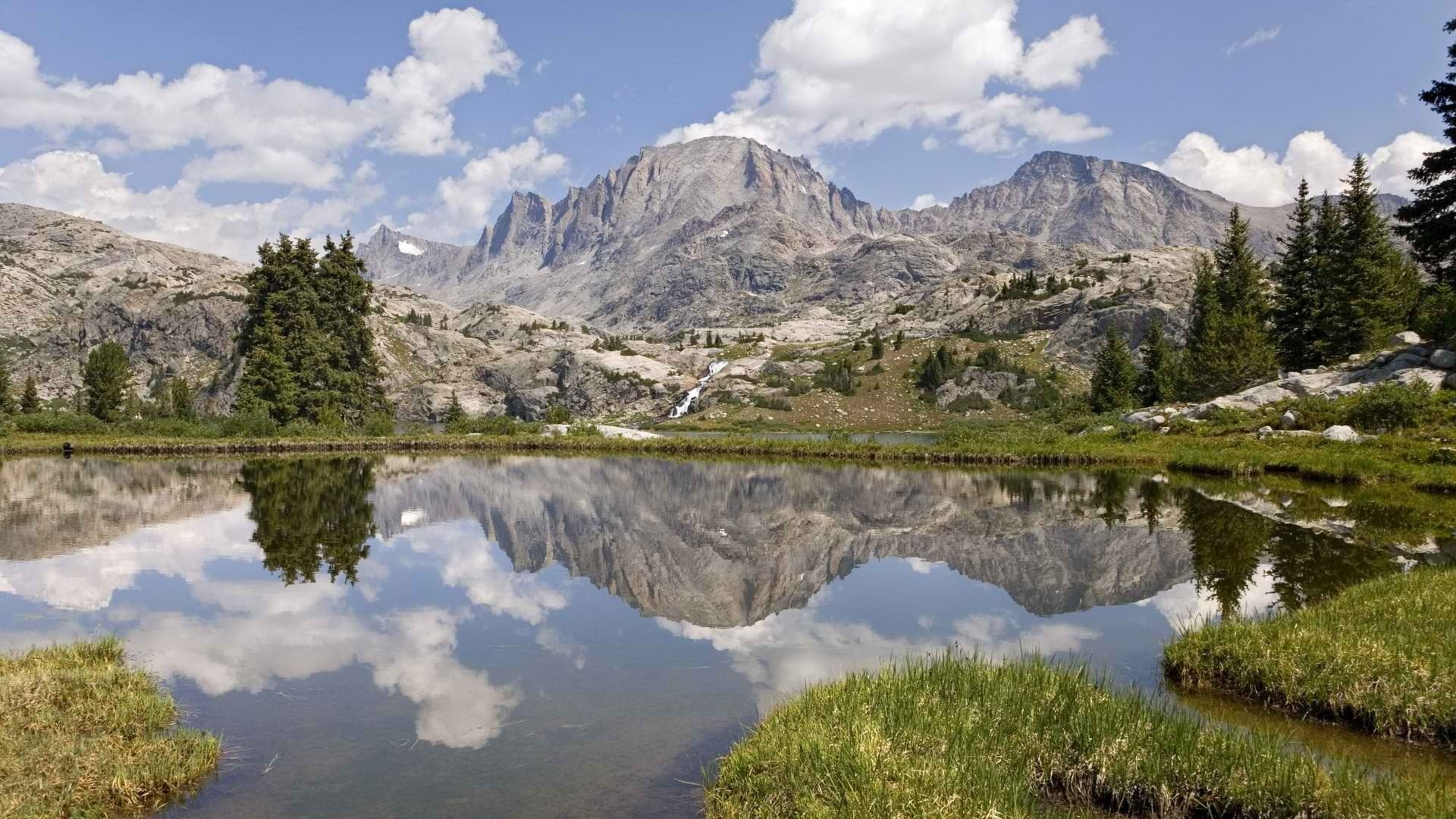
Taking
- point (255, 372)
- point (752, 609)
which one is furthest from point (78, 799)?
point (255, 372)

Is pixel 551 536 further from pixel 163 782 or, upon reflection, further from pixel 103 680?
pixel 163 782

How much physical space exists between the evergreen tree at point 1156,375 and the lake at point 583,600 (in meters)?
47.8

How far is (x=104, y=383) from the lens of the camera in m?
94.6

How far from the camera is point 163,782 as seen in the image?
10281 millimetres

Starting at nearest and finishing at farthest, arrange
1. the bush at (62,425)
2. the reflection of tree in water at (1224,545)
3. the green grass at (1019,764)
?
the green grass at (1019,764)
the reflection of tree in water at (1224,545)
the bush at (62,425)

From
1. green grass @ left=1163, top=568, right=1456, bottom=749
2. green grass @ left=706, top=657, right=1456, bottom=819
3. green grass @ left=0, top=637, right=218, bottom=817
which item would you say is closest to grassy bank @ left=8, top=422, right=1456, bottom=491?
green grass @ left=1163, top=568, right=1456, bottom=749

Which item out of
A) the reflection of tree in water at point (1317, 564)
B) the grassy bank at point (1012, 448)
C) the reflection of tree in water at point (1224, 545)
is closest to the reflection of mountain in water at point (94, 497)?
the grassy bank at point (1012, 448)

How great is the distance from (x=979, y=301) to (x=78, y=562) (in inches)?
7636

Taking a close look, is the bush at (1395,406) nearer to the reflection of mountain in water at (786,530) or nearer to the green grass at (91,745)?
the reflection of mountain in water at (786,530)

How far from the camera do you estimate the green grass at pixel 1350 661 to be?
456 inches

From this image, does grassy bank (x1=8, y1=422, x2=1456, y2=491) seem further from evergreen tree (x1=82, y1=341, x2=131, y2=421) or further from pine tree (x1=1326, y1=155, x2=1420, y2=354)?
pine tree (x1=1326, y1=155, x2=1420, y2=354)

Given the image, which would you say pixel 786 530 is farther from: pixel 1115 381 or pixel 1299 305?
pixel 1115 381

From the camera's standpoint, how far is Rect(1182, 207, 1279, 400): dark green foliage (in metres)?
77.1

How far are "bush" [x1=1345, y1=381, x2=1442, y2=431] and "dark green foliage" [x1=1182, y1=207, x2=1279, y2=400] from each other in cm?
2564
